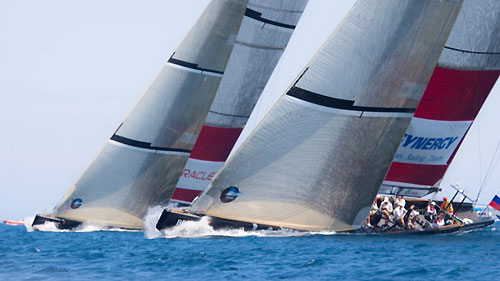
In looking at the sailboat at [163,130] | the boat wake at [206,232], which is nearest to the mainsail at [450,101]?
the boat wake at [206,232]

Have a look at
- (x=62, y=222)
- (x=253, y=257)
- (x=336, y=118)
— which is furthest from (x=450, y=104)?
(x=62, y=222)

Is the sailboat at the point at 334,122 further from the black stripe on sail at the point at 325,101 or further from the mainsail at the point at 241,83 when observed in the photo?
the mainsail at the point at 241,83

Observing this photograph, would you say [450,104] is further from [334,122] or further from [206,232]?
Answer: [206,232]

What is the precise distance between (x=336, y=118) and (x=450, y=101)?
22.0 feet

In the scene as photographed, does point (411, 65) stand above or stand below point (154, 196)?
above

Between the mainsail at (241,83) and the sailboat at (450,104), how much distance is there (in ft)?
20.0

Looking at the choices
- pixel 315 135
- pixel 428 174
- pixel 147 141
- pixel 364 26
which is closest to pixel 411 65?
pixel 364 26

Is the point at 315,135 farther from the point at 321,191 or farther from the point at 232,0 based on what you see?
the point at 232,0

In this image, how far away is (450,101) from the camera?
2761 cm

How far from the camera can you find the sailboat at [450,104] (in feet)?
86.3

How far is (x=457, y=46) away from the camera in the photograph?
26.5m

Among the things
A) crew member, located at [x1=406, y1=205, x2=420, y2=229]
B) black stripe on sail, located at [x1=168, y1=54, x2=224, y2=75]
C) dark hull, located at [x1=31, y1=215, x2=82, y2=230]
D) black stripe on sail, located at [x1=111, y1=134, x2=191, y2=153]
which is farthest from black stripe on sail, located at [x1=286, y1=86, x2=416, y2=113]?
dark hull, located at [x1=31, y1=215, x2=82, y2=230]

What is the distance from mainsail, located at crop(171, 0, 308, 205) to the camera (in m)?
29.9

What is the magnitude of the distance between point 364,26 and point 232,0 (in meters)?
7.59
